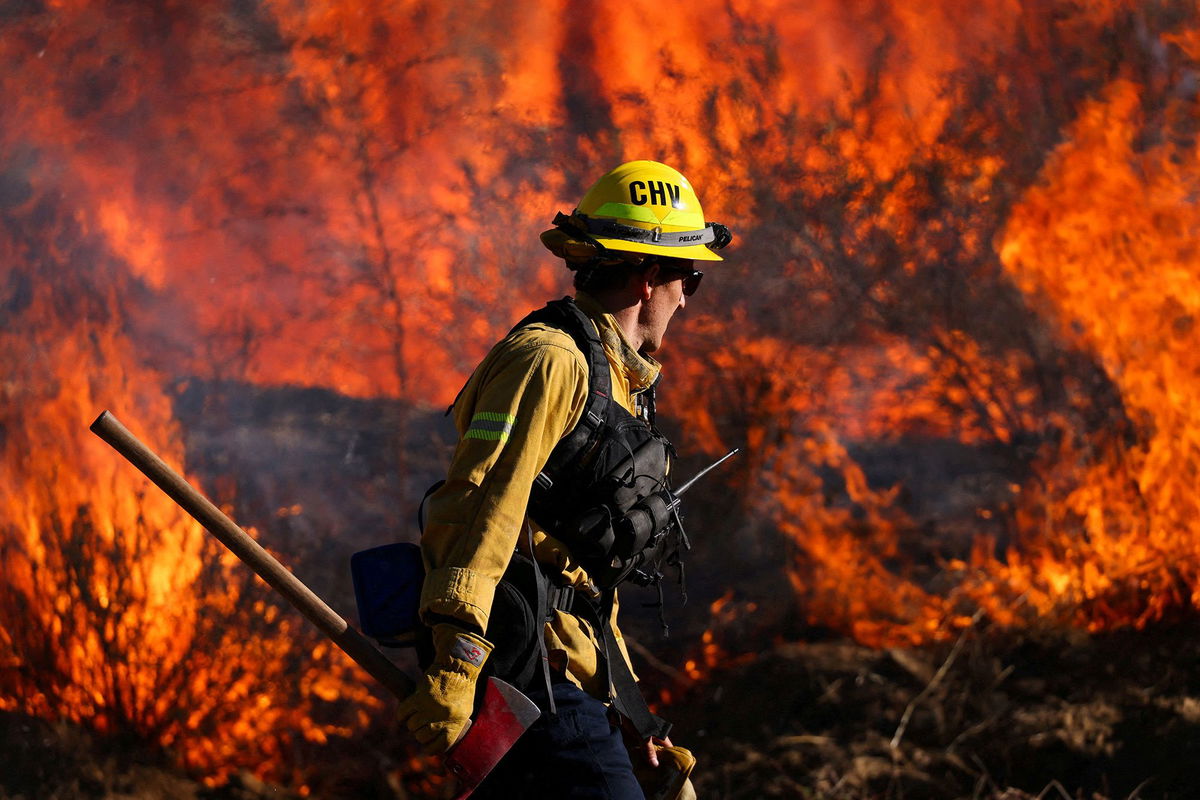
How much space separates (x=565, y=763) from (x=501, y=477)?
0.64 meters

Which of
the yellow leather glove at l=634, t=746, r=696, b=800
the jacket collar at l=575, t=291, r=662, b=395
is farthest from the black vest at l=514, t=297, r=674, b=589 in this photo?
the yellow leather glove at l=634, t=746, r=696, b=800

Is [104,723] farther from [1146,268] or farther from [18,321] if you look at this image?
[1146,268]

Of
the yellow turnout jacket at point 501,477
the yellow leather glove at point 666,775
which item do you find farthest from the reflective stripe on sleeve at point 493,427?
the yellow leather glove at point 666,775

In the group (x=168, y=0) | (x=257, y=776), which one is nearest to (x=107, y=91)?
(x=168, y=0)

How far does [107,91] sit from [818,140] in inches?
145

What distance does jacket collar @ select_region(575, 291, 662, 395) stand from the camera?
113 inches

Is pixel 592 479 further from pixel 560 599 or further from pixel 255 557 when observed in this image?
pixel 255 557

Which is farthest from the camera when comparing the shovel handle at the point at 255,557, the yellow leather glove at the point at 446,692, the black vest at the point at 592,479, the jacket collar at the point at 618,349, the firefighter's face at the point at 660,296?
the firefighter's face at the point at 660,296

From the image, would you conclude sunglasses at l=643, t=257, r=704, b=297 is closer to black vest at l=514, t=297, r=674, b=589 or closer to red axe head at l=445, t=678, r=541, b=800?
black vest at l=514, t=297, r=674, b=589

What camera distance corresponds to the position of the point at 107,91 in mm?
5855

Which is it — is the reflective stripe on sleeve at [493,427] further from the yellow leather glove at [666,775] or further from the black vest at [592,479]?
the yellow leather glove at [666,775]

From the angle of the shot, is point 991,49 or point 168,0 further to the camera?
point 991,49

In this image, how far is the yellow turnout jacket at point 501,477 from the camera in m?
2.35

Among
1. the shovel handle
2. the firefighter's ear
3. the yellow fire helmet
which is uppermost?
the yellow fire helmet
